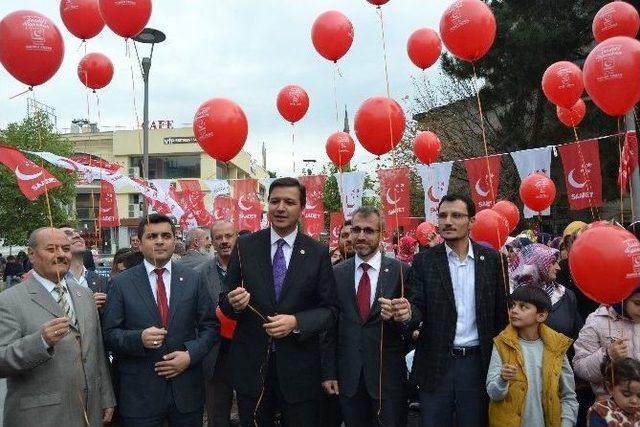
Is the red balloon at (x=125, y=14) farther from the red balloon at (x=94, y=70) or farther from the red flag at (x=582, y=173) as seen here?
the red flag at (x=582, y=173)

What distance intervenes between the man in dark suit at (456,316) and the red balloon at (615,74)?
5.38ft

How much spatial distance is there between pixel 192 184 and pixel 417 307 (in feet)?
43.4

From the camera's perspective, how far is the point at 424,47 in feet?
27.1

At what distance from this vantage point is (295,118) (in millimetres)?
9031

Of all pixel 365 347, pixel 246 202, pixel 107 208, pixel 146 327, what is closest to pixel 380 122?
pixel 365 347

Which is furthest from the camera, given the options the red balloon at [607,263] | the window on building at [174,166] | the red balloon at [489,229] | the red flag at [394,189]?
the window on building at [174,166]

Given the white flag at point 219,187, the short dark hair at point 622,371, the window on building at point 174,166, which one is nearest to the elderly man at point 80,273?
the short dark hair at point 622,371

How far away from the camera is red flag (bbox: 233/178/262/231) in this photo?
48.8 ft

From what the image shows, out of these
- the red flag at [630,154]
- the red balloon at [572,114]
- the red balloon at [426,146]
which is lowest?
the red flag at [630,154]

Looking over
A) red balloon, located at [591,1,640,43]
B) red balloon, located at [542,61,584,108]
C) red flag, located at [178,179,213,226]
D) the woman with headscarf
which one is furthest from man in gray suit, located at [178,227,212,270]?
red flag, located at [178,179,213,226]

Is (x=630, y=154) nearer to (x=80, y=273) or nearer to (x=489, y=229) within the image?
(x=489, y=229)

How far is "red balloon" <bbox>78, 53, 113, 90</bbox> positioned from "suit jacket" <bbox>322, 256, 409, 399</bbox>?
4816 mm

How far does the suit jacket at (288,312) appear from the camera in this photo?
3.56 meters

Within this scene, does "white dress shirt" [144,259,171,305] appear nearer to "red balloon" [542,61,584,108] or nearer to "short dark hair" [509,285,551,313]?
"short dark hair" [509,285,551,313]
